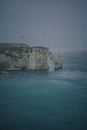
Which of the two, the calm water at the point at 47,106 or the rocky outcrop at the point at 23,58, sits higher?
the rocky outcrop at the point at 23,58

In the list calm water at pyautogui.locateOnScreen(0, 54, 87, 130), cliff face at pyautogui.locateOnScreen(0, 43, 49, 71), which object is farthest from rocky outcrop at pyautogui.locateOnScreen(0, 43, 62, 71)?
calm water at pyautogui.locateOnScreen(0, 54, 87, 130)

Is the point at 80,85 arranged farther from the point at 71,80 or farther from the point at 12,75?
the point at 12,75

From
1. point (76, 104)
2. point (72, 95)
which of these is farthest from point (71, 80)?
point (76, 104)

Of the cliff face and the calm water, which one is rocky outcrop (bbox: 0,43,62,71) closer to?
the cliff face

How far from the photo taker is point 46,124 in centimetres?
561

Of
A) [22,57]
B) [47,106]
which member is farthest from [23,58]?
[47,106]

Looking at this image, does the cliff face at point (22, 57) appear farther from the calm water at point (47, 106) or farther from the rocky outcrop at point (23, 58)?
the calm water at point (47, 106)

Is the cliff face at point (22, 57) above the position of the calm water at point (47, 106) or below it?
above

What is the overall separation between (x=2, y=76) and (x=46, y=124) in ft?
13.2

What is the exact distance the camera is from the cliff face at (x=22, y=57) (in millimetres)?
10469

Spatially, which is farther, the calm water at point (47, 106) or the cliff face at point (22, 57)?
the cliff face at point (22, 57)

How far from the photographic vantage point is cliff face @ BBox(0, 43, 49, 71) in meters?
10.5

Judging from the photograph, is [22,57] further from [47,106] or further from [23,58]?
[47,106]

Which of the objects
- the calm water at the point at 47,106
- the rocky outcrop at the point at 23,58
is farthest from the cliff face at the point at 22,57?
the calm water at the point at 47,106
